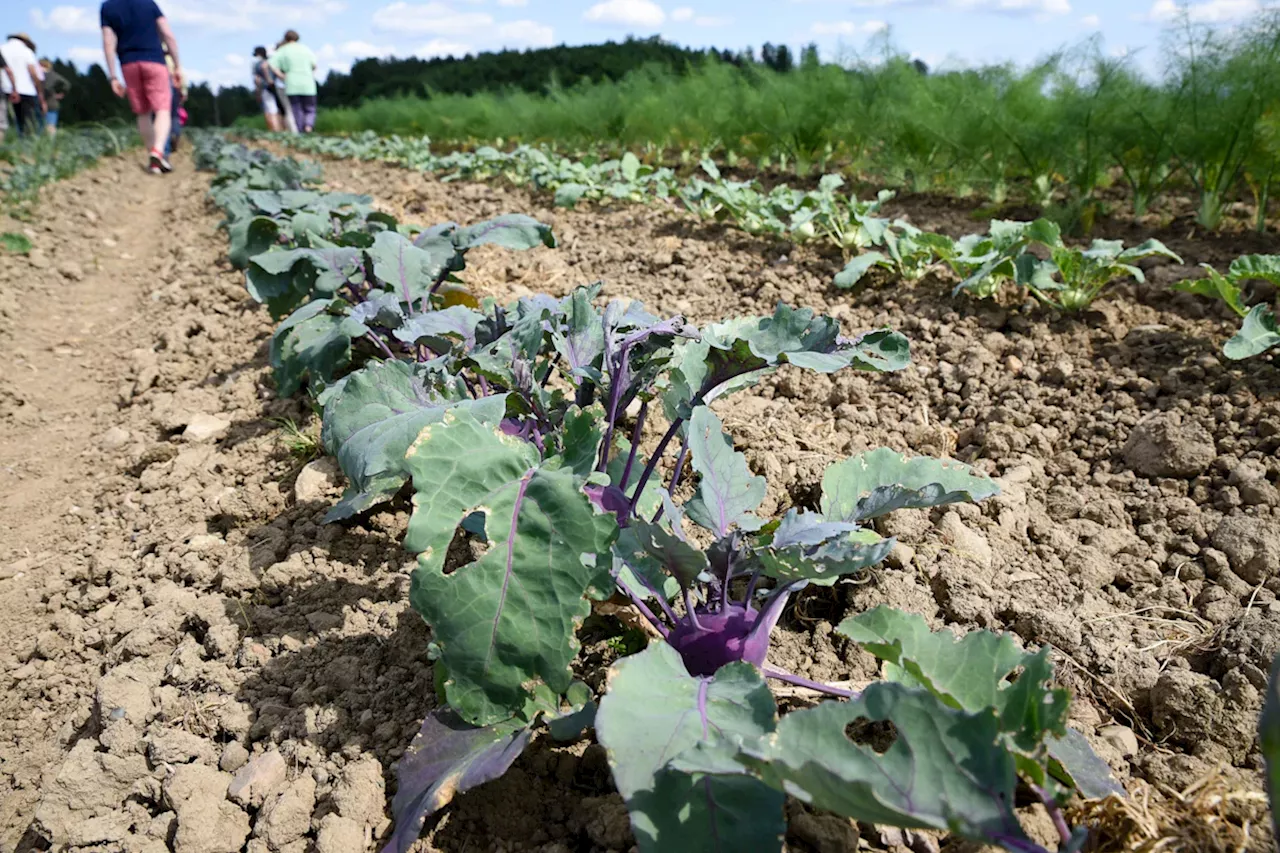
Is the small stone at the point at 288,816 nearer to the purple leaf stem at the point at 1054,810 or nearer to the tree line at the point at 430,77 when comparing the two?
the purple leaf stem at the point at 1054,810

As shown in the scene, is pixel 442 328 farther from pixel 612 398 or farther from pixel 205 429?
pixel 205 429

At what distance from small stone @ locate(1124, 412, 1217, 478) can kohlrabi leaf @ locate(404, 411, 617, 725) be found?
70.8 inches

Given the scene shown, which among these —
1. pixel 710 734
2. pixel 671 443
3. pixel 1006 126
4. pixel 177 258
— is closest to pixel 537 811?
pixel 710 734

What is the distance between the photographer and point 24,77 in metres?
11.6

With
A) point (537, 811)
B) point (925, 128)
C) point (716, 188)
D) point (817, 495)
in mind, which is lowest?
point (537, 811)

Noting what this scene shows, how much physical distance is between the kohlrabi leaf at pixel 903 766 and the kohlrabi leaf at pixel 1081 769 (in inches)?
10.6

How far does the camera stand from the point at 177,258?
5.53 metres

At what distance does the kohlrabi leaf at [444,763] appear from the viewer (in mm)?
1200

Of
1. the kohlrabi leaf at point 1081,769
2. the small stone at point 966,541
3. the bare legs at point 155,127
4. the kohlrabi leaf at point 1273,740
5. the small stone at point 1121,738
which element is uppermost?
the bare legs at point 155,127

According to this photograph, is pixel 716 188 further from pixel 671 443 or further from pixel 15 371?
pixel 15 371

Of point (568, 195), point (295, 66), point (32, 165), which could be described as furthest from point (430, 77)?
point (568, 195)

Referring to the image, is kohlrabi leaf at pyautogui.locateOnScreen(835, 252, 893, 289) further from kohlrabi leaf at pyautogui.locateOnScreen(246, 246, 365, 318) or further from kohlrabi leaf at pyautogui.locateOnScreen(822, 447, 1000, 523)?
kohlrabi leaf at pyautogui.locateOnScreen(246, 246, 365, 318)

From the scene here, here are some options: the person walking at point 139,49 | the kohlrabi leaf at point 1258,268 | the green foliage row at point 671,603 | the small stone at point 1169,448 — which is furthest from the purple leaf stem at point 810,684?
the person walking at point 139,49

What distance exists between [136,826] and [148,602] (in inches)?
28.4
